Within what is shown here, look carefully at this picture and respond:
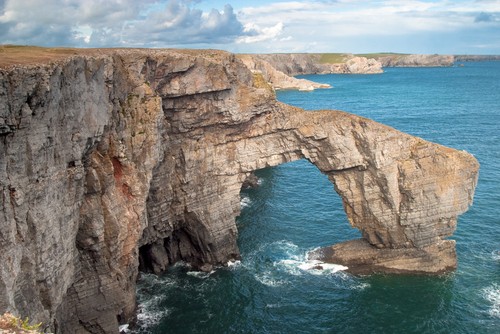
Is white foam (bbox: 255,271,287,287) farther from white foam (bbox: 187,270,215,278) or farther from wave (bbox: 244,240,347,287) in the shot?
white foam (bbox: 187,270,215,278)

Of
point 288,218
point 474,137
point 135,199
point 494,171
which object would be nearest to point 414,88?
point 474,137

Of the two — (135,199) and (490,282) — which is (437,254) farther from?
(135,199)

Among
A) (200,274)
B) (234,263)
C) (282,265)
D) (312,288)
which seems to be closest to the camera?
(312,288)

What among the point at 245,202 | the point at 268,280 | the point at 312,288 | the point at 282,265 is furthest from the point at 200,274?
the point at 245,202

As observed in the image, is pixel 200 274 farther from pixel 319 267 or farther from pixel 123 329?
pixel 319 267

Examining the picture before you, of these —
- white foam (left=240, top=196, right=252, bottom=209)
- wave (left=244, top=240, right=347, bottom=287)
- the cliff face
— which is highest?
the cliff face

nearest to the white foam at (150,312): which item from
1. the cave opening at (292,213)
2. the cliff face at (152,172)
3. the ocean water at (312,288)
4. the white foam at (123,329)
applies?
the ocean water at (312,288)

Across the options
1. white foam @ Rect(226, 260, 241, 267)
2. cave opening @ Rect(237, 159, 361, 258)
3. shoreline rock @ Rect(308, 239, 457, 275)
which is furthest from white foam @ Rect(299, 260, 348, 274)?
white foam @ Rect(226, 260, 241, 267)
